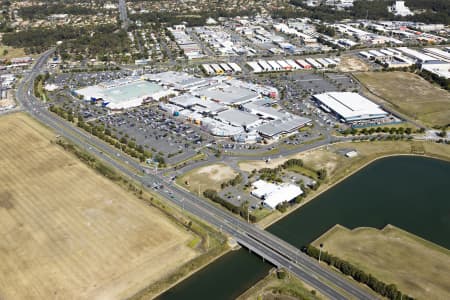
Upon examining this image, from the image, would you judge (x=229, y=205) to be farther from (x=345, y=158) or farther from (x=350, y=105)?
(x=350, y=105)

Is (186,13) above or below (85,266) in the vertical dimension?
above

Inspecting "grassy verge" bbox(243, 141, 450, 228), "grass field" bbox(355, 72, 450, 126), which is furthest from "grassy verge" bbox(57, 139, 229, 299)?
"grass field" bbox(355, 72, 450, 126)

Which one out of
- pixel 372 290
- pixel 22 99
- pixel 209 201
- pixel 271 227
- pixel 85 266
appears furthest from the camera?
pixel 22 99

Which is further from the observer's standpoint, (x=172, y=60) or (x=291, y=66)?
(x=172, y=60)

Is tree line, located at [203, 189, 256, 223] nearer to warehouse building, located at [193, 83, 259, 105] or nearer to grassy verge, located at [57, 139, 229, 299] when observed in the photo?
grassy verge, located at [57, 139, 229, 299]

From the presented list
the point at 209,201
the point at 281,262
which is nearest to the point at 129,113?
the point at 209,201

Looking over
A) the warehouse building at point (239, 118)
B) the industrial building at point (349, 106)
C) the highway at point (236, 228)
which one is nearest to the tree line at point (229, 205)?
the highway at point (236, 228)

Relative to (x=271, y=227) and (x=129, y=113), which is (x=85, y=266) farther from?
(x=129, y=113)
